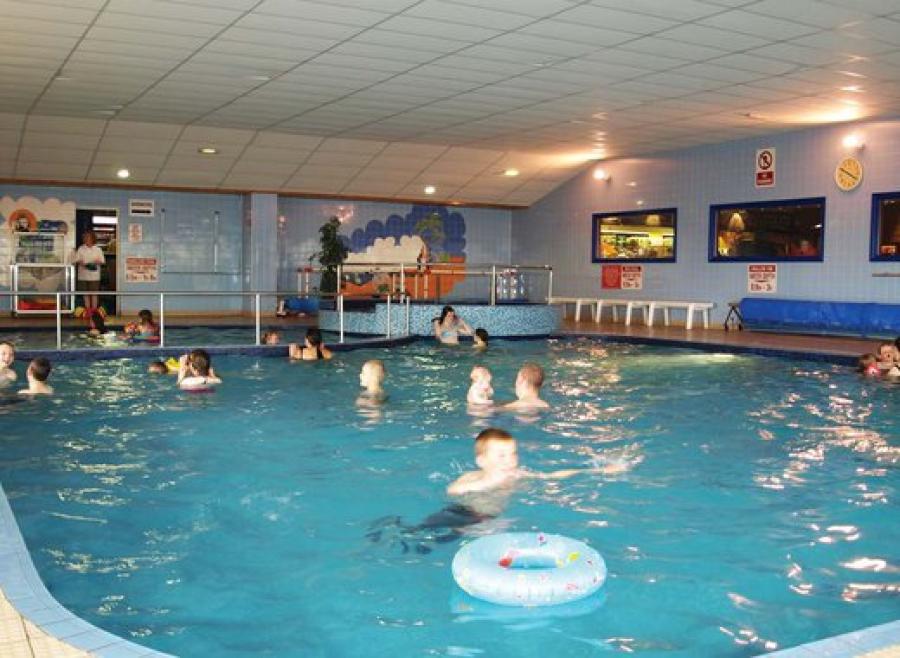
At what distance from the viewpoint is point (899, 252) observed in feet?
45.3

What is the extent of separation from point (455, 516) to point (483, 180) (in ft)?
51.1

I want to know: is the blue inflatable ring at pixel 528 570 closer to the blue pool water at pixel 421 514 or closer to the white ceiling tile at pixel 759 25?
the blue pool water at pixel 421 514

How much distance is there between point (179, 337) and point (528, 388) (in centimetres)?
809

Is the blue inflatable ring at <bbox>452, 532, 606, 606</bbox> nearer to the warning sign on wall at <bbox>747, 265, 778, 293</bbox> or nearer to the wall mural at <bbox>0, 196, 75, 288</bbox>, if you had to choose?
the warning sign on wall at <bbox>747, 265, 778, 293</bbox>

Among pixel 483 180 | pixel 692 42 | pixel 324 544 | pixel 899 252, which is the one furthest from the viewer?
pixel 483 180

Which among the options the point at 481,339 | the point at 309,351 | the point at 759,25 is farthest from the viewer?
the point at 481,339

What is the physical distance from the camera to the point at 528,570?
11.2 ft

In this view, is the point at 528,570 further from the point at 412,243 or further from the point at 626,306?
the point at 412,243

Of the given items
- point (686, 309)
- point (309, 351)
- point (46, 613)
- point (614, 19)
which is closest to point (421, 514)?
point (46, 613)

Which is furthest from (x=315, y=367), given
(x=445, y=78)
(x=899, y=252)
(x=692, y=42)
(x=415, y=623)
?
(x=899, y=252)

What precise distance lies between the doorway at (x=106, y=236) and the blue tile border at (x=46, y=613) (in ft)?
53.0

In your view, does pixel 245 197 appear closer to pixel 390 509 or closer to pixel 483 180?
pixel 483 180

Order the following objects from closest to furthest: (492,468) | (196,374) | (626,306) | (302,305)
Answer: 1. (492,468)
2. (196,374)
3. (626,306)
4. (302,305)

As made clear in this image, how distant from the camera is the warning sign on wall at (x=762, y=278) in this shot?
1585cm
